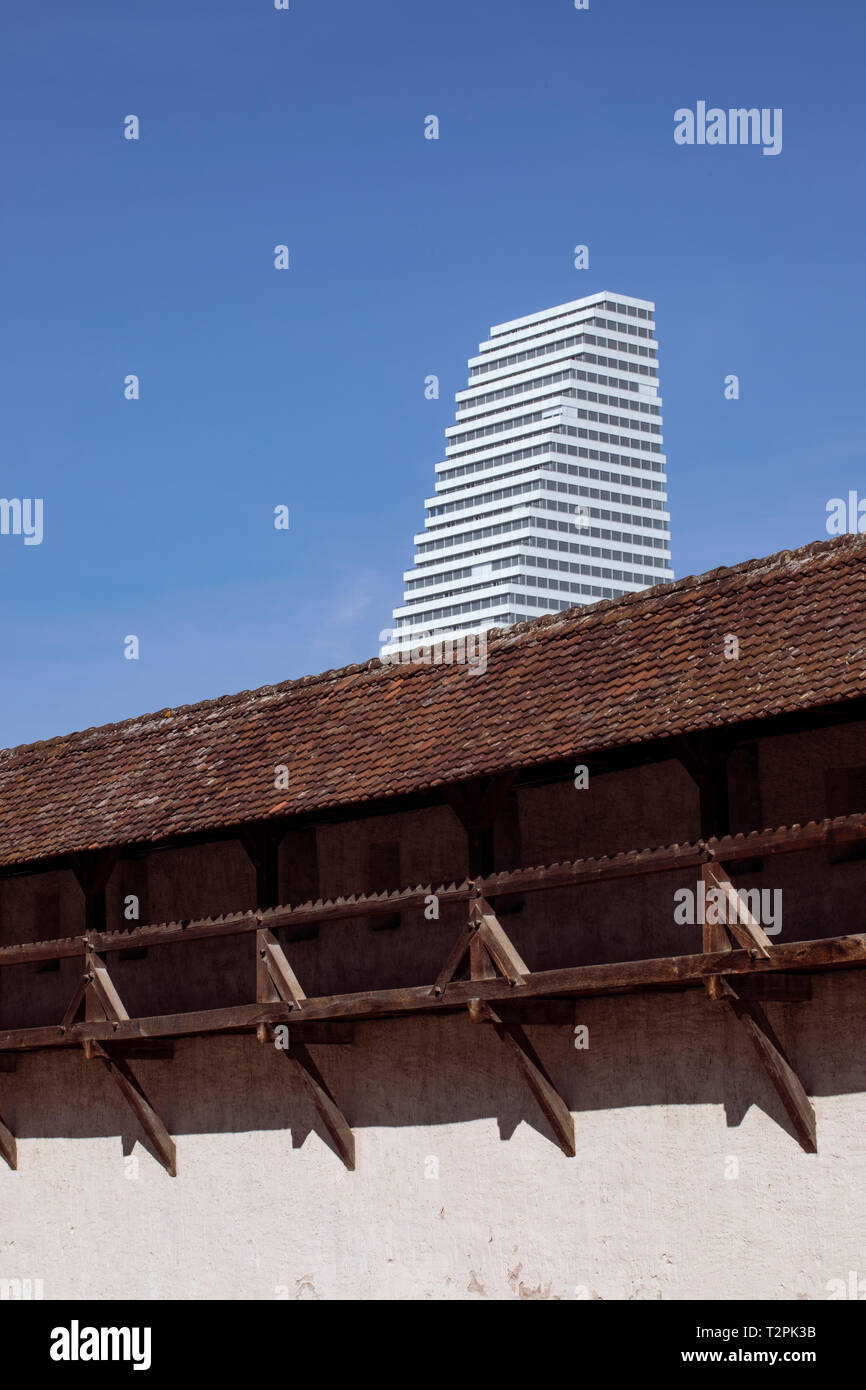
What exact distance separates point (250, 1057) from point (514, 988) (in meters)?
4.13

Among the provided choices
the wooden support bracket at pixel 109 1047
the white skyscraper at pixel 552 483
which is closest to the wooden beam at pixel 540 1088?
the wooden support bracket at pixel 109 1047

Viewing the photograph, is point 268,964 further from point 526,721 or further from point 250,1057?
point 526,721

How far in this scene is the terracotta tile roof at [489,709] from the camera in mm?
13875

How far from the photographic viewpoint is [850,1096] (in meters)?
13.5

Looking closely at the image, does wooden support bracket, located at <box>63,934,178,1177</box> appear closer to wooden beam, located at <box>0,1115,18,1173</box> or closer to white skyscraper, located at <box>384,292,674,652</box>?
wooden beam, located at <box>0,1115,18,1173</box>

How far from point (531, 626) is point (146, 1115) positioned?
19.3 ft

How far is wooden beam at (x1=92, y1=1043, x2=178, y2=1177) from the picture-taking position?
59.1 feet

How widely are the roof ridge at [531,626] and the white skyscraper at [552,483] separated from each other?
475ft

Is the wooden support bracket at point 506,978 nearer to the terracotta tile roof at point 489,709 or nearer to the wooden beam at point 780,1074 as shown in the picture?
the terracotta tile roof at point 489,709

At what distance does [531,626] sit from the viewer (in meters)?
16.9

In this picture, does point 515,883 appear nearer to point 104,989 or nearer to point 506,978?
point 506,978

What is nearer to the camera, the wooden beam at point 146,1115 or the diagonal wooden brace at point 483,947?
the diagonal wooden brace at point 483,947

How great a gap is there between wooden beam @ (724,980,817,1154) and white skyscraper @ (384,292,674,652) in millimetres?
151777
